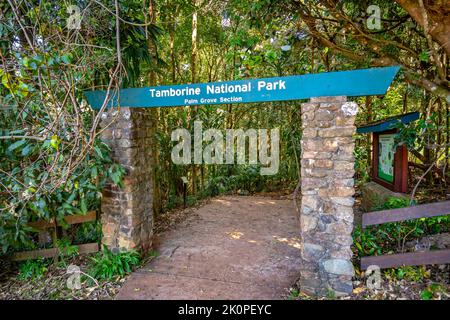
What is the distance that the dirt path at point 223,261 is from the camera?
322cm

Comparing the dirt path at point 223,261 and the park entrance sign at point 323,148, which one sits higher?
the park entrance sign at point 323,148

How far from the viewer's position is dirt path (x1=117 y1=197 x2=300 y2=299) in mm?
3223

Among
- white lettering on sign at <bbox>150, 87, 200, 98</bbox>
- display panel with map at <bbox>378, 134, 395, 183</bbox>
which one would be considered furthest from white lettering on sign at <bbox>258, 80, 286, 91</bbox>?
display panel with map at <bbox>378, 134, 395, 183</bbox>

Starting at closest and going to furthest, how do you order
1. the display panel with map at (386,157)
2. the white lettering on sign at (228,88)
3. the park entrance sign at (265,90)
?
the park entrance sign at (265,90) < the white lettering on sign at (228,88) < the display panel with map at (386,157)

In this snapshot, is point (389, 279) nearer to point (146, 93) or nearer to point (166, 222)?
point (146, 93)

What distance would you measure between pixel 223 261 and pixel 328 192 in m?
1.89

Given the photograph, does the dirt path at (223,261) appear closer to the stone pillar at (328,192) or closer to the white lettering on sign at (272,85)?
the stone pillar at (328,192)

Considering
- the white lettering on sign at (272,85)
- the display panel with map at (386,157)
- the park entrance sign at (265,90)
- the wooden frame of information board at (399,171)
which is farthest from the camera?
the display panel with map at (386,157)

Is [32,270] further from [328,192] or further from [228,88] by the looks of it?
[328,192]

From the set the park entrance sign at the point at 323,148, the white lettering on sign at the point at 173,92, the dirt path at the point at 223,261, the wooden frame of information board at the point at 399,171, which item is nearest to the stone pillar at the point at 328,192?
the park entrance sign at the point at 323,148

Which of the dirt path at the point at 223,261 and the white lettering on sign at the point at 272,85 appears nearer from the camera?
the white lettering on sign at the point at 272,85

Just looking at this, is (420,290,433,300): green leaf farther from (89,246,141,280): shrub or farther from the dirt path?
(89,246,141,280): shrub

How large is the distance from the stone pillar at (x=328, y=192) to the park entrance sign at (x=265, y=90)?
0.45 ft

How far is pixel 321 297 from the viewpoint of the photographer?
2.93 m
